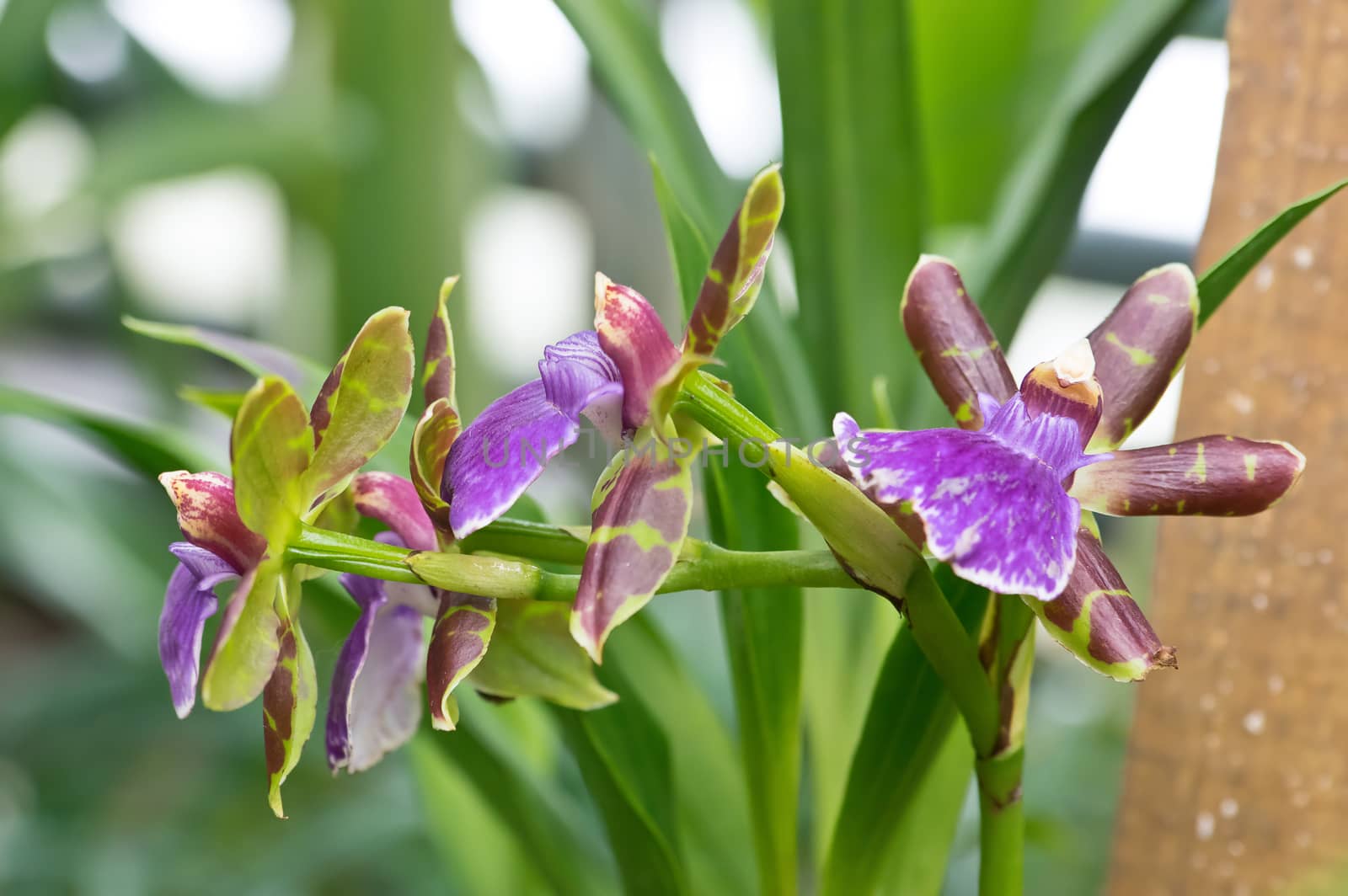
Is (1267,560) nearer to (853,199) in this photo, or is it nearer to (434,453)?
(853,199)

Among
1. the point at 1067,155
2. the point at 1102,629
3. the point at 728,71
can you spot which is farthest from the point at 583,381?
the point at 728,71

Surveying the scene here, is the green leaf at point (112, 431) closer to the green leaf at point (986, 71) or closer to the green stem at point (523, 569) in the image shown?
the green stem at point (523, 569)

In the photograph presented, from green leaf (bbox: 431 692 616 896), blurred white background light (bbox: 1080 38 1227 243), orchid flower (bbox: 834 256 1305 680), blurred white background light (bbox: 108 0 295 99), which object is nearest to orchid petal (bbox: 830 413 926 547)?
orchid flower (bbox: 834 256 1305 680)

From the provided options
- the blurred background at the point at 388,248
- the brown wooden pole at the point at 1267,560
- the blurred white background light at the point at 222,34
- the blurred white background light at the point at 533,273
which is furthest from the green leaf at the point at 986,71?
the blurred white background light at the point at 222,34

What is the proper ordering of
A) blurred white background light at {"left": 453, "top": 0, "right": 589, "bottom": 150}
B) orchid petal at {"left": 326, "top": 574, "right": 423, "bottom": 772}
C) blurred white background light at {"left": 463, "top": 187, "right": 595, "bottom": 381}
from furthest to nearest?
blurred white background light at {"left": 463, "top": 187, "right": 595, "bottom": 381} → blurred white background light at {"left": 453, "top": 0, "right": 589, "bottom": 150} → orchid petal at {"left": 326, "top": 574, "right": 423, "bottom": 772}

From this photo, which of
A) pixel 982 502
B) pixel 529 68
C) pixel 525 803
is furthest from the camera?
pixel 529 68

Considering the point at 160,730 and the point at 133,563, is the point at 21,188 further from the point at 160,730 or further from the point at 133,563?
the point at 160,730

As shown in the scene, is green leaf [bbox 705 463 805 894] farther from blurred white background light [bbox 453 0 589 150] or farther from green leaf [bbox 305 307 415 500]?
blurred white background light [bbox 453 0 589 150]
